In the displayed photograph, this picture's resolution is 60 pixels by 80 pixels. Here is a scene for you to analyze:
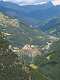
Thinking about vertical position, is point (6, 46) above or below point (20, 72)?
above

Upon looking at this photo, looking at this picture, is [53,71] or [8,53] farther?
[53,71]

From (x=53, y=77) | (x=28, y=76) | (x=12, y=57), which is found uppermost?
(x=12, y=57)

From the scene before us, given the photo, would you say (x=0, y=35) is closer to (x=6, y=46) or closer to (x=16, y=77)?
(x=6, y=46)

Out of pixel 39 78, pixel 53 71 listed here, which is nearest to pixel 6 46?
pixel 39 78

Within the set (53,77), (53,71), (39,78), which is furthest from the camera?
(53,71)

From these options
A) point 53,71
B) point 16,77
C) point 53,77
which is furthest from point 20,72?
point 53,71

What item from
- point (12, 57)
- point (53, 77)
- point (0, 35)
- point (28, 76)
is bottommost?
point (53, 77)

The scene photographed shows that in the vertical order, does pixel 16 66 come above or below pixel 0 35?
below

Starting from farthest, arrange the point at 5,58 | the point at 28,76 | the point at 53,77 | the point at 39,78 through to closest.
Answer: the point at 53,77 → the point at 39,78 → the point at 28,76 → the point at 5,58

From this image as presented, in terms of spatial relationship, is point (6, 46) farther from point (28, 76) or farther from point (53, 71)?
point (53, 71)
